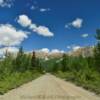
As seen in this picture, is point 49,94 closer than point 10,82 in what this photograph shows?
Yes

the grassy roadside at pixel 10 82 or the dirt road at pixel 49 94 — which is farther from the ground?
the grassy roadside at pixel 10 82

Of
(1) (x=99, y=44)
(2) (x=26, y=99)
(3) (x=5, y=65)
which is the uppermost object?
(1) (x=99, y=44)

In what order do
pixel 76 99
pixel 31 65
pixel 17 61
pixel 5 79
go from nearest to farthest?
pixel 76 99
pixel 5 79
pixel 17 61
pixel 31 65

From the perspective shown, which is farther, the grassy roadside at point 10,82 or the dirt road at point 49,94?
the grassy roadside at point 10,82

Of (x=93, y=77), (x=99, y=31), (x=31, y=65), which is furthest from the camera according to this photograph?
(x=31, y=65)

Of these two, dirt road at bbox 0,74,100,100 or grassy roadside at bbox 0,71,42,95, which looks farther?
grassy roadside at bbox 0,71,42,95

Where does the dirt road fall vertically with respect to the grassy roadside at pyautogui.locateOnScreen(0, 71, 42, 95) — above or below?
below

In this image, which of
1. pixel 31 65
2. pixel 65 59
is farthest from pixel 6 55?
pixel 65 59

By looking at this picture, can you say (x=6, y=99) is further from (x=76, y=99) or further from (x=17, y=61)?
(x=17, y=61)

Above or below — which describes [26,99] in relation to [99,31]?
below

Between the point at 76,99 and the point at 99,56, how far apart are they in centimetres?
4633

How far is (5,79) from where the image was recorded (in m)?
44.2

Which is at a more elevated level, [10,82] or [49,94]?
[10,82]

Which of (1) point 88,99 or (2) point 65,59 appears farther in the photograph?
(2) point 65,59
